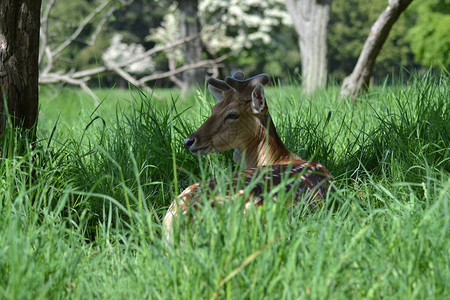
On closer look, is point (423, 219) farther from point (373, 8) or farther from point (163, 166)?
point (373, 8)

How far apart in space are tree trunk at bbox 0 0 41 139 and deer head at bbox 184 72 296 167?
1.10 m

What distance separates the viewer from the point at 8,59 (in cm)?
361

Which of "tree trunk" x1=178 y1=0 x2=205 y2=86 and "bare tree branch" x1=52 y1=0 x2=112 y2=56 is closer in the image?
"bare tree branch" x1=52 y1=0 x2=112 y2=56

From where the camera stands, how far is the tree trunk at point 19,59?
11.8 ft

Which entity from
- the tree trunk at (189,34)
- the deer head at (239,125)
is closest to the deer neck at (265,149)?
the deer head at (239,125)

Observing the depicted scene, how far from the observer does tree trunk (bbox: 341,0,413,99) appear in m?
6.64

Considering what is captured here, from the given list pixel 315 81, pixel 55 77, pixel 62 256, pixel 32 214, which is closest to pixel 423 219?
pixel 62 256

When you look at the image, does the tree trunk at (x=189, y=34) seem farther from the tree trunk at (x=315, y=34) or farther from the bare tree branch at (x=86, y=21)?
the bare tree branch at (x=86, y=21)

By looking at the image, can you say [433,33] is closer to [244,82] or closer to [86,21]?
[86,21]

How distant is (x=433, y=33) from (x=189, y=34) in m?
20.1

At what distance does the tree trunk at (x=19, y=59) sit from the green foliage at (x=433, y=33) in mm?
27587

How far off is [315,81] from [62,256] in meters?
8.68

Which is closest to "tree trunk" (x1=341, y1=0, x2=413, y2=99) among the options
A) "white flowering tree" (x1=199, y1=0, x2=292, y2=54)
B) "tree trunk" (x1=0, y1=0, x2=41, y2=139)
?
"tree trunk" (x1=0, y1=0, x2=41, y2=139)

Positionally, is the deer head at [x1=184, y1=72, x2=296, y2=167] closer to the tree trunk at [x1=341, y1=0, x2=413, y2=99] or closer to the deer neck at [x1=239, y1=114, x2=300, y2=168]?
the deer neck at [x1=239, y1=114, x2=300, y2=168]
